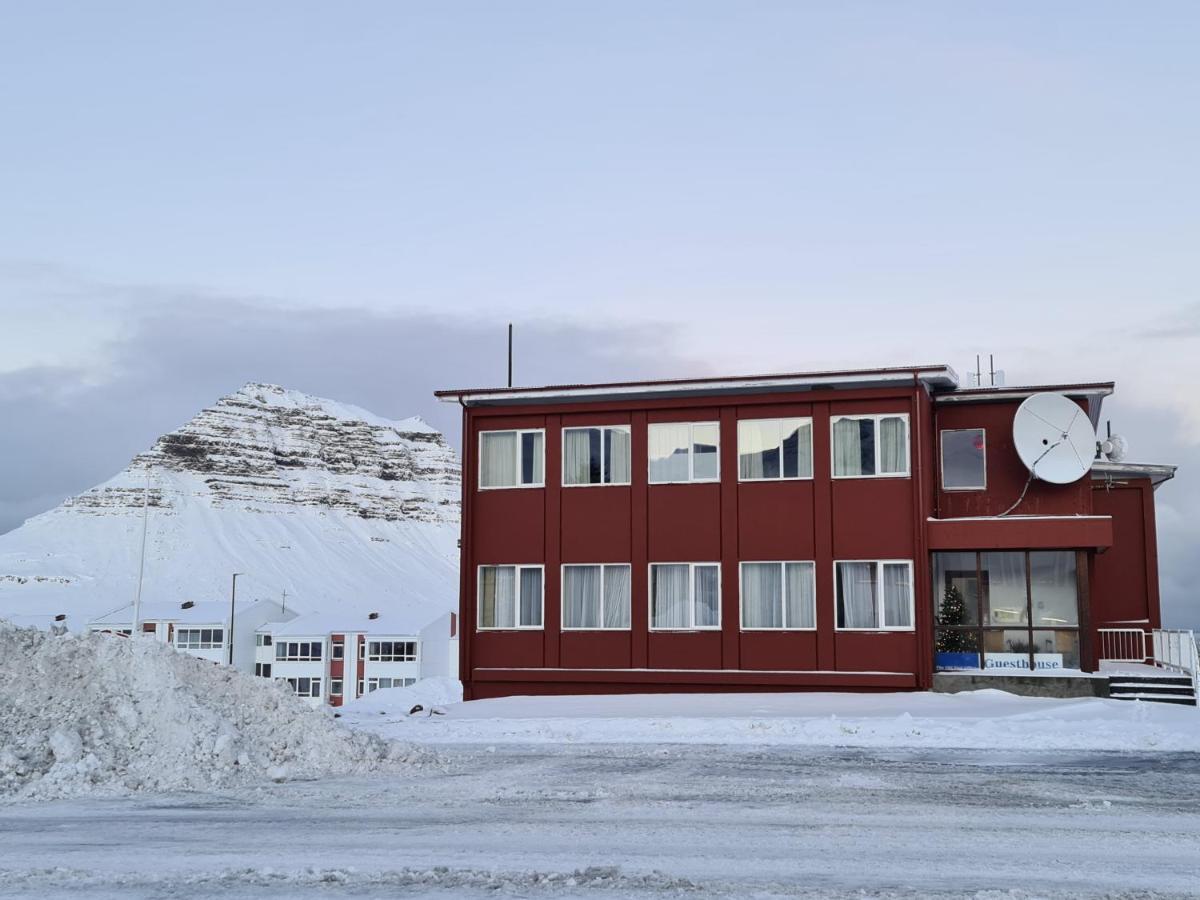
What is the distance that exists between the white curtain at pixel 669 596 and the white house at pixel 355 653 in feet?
313

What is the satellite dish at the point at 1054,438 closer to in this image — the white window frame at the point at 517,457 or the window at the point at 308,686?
the white window frame at the point at 517,457

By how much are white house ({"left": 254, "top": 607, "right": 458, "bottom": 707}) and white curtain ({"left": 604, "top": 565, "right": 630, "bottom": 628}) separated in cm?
9462

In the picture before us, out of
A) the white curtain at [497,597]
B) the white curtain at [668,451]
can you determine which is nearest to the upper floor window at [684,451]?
the white curtain at [668,451]

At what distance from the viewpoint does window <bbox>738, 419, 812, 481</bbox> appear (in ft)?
83.8

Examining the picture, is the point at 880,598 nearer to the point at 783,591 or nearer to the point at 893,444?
the point at 783,591

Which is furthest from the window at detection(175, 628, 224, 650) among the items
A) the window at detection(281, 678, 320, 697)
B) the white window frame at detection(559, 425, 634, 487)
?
the white window frame at detection(559, 425, 634, 487)

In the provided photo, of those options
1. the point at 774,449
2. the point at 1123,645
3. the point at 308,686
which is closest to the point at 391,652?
the point at 308,686

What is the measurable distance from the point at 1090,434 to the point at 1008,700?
595 cm

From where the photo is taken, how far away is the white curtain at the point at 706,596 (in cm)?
2575

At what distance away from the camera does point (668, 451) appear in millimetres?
26531

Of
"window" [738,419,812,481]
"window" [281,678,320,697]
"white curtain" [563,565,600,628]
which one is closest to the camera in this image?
"window" [738,419,812,481]

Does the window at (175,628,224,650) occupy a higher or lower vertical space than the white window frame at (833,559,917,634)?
lower

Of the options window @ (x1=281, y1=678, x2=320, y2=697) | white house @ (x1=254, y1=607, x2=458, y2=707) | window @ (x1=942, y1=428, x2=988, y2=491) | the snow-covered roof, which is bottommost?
window @ (x1=281, y1=678, x2=320, y2=697)

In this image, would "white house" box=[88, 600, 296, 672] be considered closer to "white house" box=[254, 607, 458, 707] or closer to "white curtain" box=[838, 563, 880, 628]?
"white house" box=[254, 607, 458, 707]
